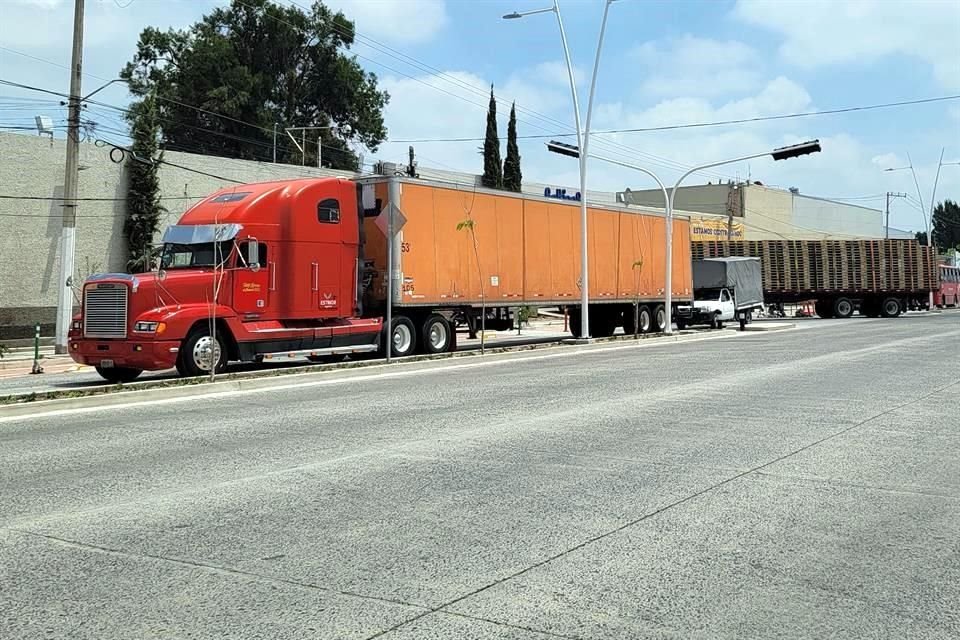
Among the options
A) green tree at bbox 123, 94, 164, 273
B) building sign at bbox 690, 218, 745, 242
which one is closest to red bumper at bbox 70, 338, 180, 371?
green tree at bbox 123, 94, 164, 273

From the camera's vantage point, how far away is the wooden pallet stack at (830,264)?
48875 mm

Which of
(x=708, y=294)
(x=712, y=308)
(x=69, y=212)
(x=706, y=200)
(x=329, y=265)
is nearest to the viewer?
(x=329, y=265)

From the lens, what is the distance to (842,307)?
50125 mm

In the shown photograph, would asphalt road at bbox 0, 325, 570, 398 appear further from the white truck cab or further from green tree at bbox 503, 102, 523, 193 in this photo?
green tree at bbox 503, 102, 523, 193

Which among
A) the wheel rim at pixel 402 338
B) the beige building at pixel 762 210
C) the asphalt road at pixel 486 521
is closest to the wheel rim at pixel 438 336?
the wheel rim at pixel 402 338

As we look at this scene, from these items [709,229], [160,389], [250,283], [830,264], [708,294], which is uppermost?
[709,229]

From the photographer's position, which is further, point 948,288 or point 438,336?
point 948,288

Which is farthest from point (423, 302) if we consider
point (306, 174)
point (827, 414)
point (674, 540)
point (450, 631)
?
point (306, 174)

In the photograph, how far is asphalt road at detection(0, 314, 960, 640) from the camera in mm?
4355

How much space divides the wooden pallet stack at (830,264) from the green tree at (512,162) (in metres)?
16.8

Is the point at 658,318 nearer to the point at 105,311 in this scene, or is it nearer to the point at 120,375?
the point at 120,375

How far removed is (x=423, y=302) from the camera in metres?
21.2

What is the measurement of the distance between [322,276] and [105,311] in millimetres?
4570

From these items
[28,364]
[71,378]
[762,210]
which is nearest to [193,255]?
[71,378]
